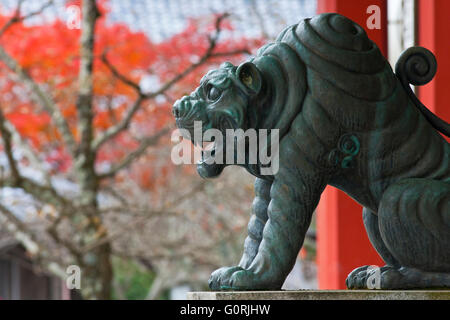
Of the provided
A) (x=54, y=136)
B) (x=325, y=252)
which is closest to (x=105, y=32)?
(x=54, y=136)

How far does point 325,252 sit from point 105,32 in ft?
15.2

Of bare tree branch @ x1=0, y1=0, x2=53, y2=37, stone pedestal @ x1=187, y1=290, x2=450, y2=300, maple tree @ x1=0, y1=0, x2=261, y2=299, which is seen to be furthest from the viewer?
maple tree @ x1=0, y1=0, x2=261, y2=299

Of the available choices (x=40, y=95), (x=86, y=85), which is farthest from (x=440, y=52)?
(x=40, y=95)

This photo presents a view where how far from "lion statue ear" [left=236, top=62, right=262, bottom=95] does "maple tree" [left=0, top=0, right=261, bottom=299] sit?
12.3 ft

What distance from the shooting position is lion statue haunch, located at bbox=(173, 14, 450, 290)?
1.81 meters

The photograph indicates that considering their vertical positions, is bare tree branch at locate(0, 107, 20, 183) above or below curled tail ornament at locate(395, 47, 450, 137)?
above

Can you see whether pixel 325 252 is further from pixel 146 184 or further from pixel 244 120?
pixel 146 184

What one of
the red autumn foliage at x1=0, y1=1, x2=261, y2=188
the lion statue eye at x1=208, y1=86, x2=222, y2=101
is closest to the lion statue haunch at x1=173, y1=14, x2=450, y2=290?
the lion statue eye at x1=208, y1=86, x2=222, y2=101

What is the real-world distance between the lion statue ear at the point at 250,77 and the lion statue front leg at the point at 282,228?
158 mm

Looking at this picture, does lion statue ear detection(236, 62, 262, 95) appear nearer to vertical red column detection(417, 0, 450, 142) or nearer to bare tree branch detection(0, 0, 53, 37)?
vertical red column detection(417, 0, 450, 142)

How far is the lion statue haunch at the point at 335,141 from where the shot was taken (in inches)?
71.3

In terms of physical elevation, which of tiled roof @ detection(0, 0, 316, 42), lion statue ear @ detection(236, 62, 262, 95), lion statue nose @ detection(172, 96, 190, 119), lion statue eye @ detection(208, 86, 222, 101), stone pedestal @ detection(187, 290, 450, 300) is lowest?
stone pedestal @ detection(187, 290, 450, 300)

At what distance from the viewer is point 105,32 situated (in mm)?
8477

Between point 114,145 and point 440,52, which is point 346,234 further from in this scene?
point 114,145
